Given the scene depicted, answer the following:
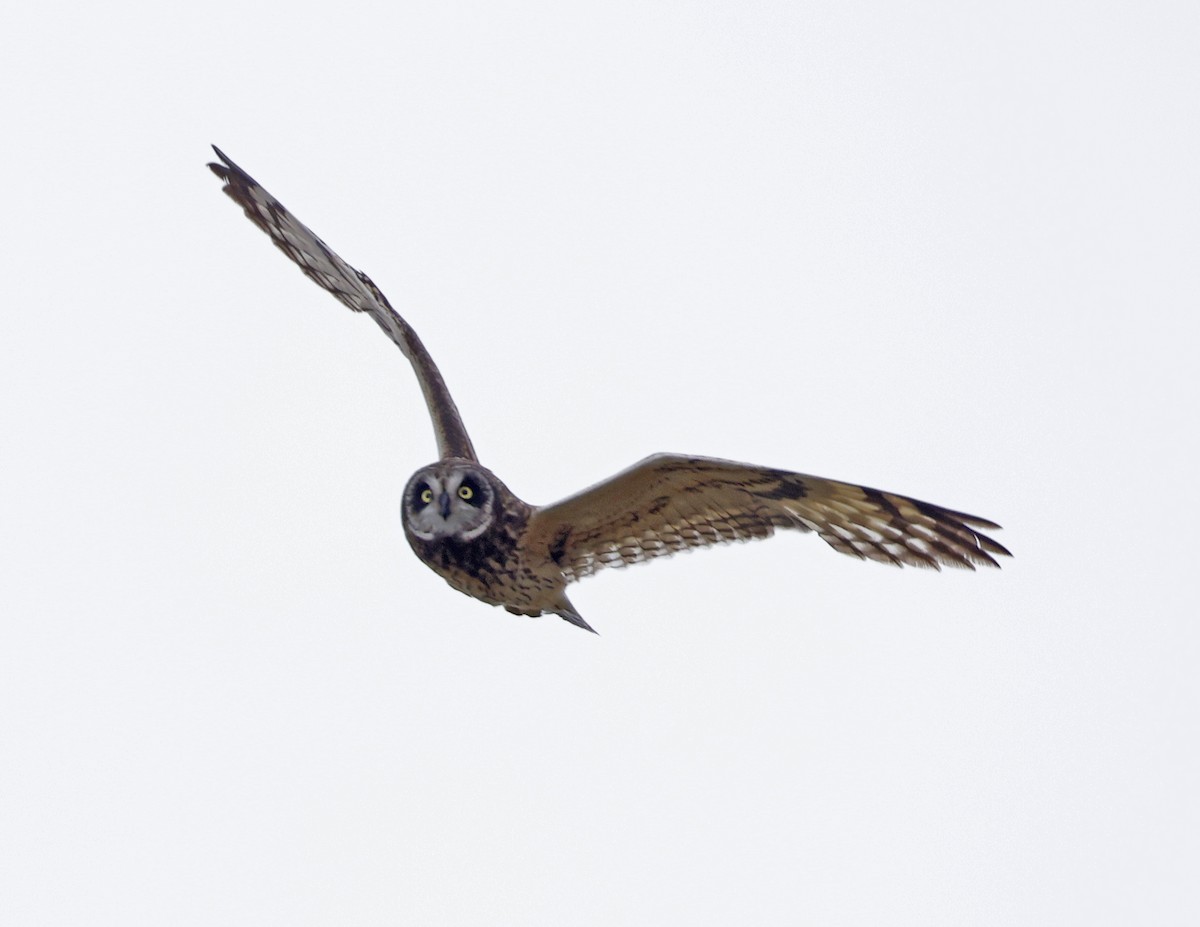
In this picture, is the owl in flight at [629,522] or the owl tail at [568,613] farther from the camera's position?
the owl tail at [568,613]

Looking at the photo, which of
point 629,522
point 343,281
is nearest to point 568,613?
point 629,522

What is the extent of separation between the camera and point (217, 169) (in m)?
8.79

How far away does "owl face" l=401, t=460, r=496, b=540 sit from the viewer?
7059 mm

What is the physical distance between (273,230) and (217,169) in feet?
1.41

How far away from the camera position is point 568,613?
299 inches

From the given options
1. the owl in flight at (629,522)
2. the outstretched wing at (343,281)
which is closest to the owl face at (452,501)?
the owl in flight at (629,522)

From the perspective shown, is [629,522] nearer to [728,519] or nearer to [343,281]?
[728,519]

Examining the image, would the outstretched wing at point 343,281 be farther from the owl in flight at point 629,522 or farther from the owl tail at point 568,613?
the owl tail at point 568,613

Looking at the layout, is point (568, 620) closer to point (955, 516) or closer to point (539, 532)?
point (539, 532)

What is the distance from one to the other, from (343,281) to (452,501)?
1.86m

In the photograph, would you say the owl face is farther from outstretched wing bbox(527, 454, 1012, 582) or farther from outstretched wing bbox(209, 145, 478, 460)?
outstretched wing bbox(209, 145, 478, 460)

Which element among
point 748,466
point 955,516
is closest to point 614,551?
point 748,466

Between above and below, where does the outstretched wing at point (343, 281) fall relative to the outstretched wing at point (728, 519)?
above

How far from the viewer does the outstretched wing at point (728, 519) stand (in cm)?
662
